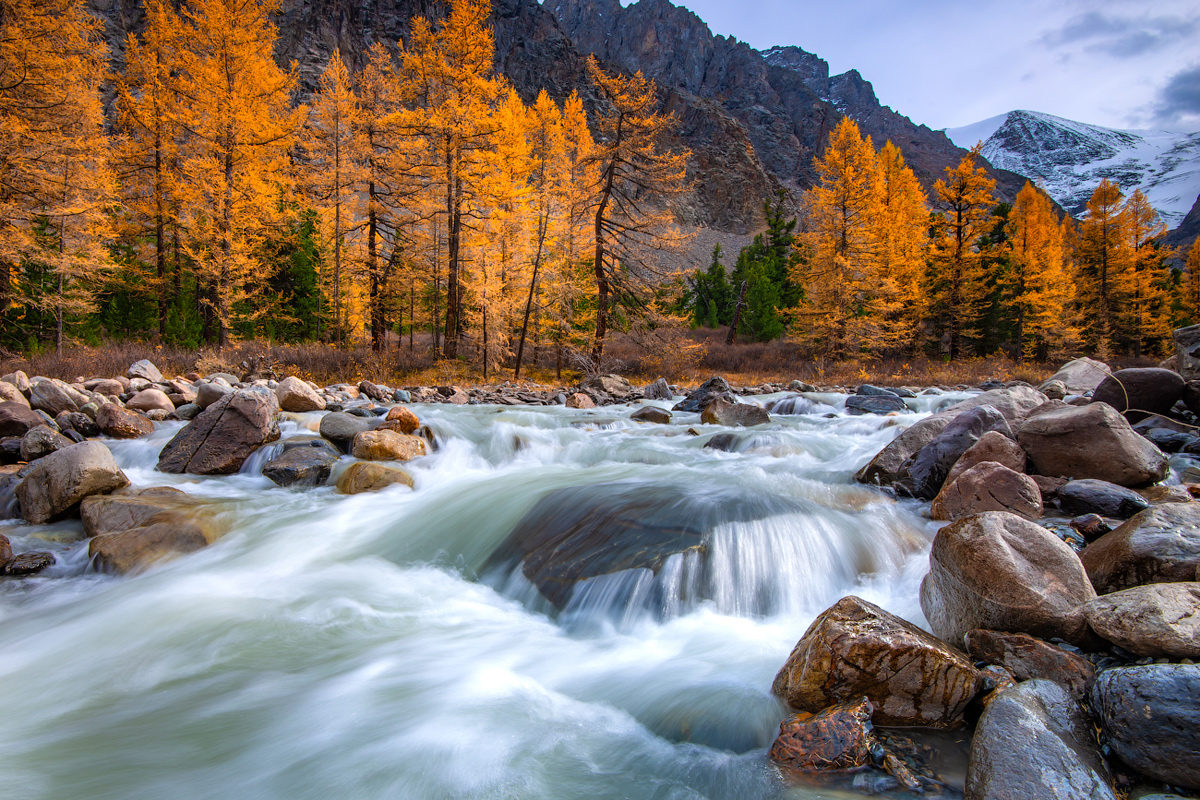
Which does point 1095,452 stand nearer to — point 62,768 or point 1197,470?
point 1197,470

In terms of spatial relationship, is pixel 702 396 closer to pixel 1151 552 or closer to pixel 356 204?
pixel 1151 552

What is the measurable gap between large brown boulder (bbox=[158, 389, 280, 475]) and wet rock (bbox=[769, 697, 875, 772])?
7.14 m

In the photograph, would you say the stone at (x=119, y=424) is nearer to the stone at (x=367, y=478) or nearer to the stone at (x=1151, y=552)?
the stone at (x=367, y=478)

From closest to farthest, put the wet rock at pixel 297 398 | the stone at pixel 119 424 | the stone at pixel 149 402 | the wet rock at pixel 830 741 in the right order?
the wet rock at pixel 830 741, the stone at pixel 119 424, the stone at pixel 149 402, the wet rock at pixel 297 398

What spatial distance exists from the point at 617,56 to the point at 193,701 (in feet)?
531

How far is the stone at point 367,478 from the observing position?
21.3ft

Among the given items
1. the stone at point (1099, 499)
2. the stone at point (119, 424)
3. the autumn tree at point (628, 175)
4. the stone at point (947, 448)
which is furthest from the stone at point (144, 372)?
the stone at point (1099, 499)

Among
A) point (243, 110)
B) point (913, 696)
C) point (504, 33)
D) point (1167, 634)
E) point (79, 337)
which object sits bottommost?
point (913, 696)

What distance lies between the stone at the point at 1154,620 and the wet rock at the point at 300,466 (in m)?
7.16

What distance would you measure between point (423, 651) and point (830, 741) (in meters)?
2.58

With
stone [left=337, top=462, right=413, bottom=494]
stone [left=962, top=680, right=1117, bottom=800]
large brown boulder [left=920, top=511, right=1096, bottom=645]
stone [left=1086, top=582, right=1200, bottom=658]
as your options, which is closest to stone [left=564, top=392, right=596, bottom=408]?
stone [left=337, top=462, right=413, bottom=494]

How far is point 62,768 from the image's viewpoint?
2.58 metres

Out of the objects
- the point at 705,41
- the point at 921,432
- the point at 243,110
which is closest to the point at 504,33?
the point at 705,41

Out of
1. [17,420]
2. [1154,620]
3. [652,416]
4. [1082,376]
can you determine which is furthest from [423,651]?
[1082,376]
